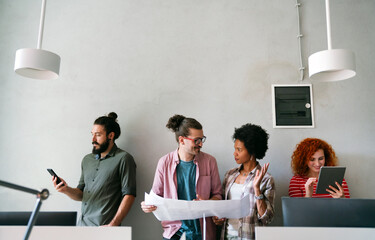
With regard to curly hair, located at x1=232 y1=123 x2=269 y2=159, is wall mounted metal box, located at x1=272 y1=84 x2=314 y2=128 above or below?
above

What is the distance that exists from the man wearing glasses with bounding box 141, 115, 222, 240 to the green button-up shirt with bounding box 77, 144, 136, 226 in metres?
0.32

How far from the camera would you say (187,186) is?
2744 mm

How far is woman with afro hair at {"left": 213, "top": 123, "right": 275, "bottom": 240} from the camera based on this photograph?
8.18ft

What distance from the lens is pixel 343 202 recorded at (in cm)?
150

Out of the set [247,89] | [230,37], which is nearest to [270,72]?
[247,89]

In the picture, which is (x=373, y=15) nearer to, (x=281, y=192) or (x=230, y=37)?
(x=230, y=37)

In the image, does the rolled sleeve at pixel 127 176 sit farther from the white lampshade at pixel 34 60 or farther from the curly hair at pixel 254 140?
the white lampshade at pixel 34 60

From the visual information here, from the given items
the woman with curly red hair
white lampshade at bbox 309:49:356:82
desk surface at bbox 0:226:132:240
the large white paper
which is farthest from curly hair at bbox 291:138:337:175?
desk surface at bbox 0:226:132:240

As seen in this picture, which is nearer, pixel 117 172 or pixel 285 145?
pixel 117 172

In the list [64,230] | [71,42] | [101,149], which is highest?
[71,42]

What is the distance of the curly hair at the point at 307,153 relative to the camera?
9.95 feet

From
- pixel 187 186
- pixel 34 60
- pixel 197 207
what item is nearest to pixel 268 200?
pixel 187 186

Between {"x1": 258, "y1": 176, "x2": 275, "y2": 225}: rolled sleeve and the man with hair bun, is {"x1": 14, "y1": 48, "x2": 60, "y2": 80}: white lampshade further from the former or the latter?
{"x1": 258, "y1": 176, "x2": 275, "y2": 225}: rolled sleeve

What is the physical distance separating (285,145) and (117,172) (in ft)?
5.51
